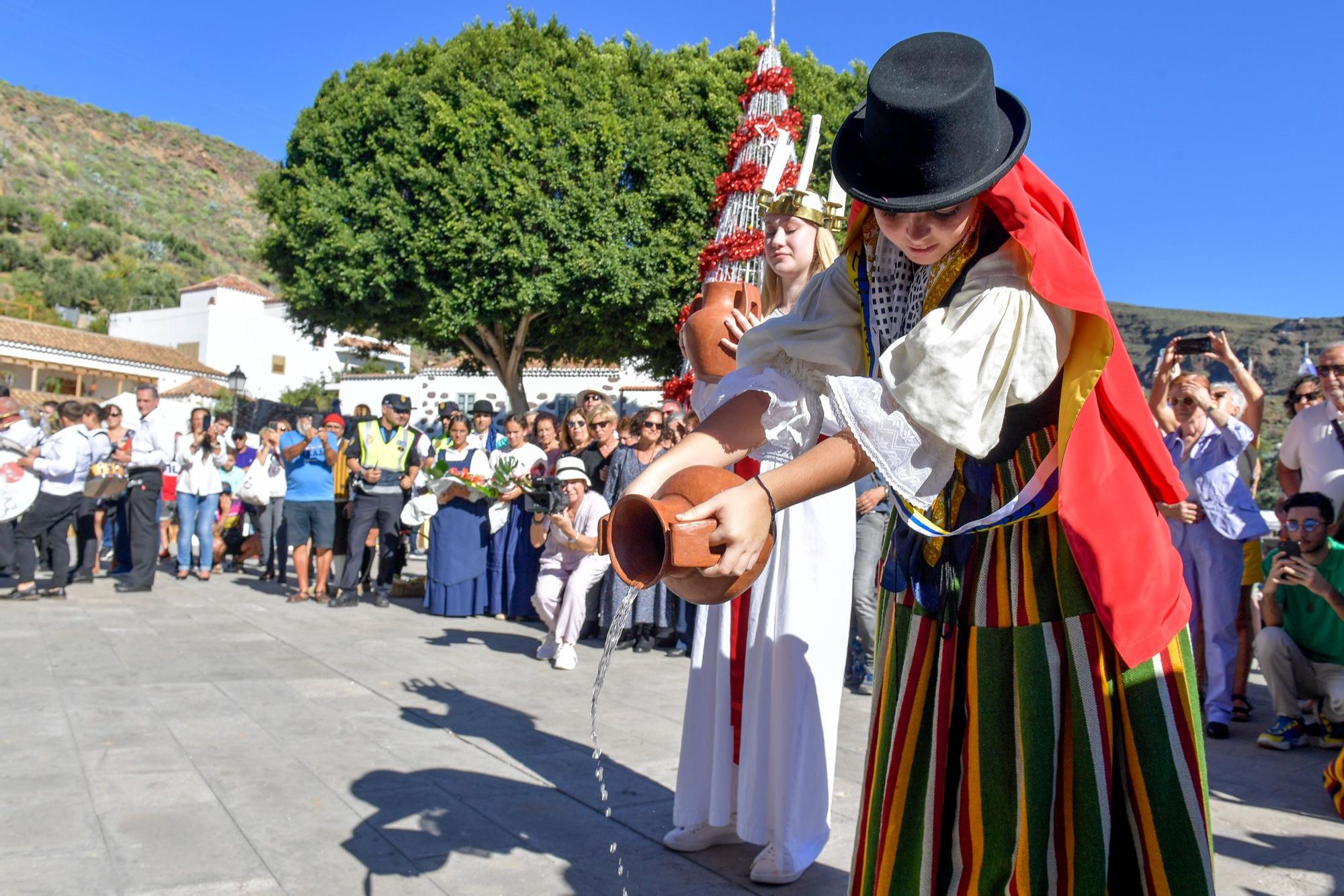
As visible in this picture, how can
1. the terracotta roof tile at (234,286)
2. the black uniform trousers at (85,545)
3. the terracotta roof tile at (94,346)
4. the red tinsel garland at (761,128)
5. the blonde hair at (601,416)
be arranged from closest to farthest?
the red tinsel garland at (761,128), the blonde hair at (601,416), the black uniform trousers at (85,545), the terracotta roof tile at (94,346), the terracotta roof tile at (234,286)

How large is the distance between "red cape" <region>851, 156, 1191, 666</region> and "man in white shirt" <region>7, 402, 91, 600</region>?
9769mm

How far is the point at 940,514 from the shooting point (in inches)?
75.1

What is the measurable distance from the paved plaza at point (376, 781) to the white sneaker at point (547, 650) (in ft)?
0.75

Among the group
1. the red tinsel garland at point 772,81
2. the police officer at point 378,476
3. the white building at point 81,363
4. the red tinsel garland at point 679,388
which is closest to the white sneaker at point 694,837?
the red tinsel garland at point 679,388

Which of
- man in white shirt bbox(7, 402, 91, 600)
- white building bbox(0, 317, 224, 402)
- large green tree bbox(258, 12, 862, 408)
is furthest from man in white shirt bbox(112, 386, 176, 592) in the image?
white building bbox(0, 317, 224, 402)

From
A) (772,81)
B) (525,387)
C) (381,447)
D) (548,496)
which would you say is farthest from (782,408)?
(525,387)

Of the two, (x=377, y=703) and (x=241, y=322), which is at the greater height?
(x=241, y=322)

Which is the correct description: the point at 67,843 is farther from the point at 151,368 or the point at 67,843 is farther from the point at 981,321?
the point at 151,368

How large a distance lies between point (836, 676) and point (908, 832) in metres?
1.43

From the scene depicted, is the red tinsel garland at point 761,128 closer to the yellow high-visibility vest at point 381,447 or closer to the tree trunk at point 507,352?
the yellow high-visibility vest at point 381,447

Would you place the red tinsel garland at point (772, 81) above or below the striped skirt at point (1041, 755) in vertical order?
above

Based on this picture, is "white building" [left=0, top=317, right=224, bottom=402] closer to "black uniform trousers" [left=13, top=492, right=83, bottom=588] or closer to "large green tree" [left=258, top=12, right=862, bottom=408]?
"large green tree" [left=258, top=12, right=862, bottom=408]

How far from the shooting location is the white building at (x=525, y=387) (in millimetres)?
34688

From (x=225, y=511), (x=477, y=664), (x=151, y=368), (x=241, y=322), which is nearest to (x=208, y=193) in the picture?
(x=241, y=322)
